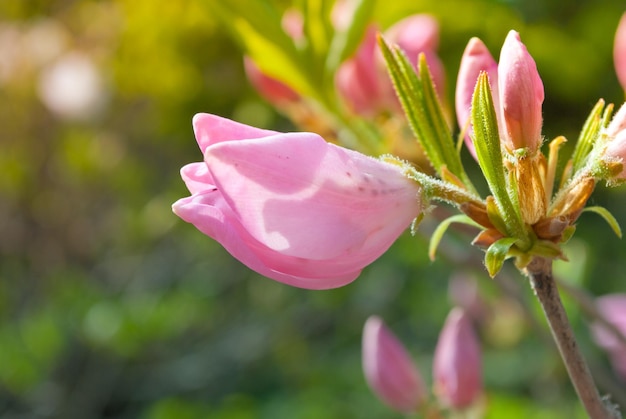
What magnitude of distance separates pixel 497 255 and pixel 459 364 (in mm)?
437

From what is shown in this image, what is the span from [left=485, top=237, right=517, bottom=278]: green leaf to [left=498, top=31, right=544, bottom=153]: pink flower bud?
73 millimetres

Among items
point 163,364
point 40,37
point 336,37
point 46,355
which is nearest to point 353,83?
point 336,37

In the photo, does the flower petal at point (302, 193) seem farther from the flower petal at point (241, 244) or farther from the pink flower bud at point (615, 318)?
the pink flower bud at point (615, 318)

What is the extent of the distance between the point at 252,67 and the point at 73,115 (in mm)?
1828

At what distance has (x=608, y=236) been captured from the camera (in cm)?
238

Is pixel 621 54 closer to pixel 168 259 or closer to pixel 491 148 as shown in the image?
pixel 491 148

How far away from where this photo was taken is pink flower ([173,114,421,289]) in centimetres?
38

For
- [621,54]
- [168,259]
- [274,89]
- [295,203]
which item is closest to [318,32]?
[274,89]

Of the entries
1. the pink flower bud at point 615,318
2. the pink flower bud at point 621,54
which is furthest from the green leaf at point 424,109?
the pink flower bud at point 615,318

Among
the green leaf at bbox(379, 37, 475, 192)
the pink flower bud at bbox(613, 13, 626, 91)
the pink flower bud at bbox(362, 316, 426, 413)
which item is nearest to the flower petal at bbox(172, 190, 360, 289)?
the green leaf at bbox(379, 37, 475, 192)

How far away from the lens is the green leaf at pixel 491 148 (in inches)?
14.7

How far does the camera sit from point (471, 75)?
1.55ft

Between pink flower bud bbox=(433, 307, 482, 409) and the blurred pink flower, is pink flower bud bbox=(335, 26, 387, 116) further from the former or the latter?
pink flower bud bbox=(433, 307, 482, 409)

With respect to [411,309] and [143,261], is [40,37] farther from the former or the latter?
[411,309]
